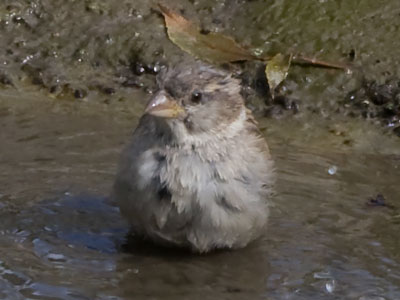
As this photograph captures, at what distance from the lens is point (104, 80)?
6270mm

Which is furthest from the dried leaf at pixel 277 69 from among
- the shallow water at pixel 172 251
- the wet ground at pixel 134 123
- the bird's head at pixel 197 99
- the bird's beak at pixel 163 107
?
the bird's beak at pixel 163 107

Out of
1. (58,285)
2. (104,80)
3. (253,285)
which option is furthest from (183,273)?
(104,80)

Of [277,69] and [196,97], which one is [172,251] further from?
[277,69]

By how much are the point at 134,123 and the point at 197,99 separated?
1584 mm

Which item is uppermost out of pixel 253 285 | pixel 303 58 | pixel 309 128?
pixel 303 58

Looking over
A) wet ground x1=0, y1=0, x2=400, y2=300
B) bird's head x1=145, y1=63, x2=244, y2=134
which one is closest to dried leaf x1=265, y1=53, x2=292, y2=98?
wet ground x1=0, y1=0, x2=400, y2=300

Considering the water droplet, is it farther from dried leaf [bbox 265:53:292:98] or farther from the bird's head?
dried leaf [bbox 265:53:292:98]

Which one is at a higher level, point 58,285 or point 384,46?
point 384,46

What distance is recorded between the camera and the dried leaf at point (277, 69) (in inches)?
239

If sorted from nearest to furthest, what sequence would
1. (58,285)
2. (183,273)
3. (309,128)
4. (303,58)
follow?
(58,285)
(183,273)
(309,128)
(303,58)

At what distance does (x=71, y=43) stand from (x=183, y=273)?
2841mm

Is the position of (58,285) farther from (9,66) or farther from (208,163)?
(9,66)

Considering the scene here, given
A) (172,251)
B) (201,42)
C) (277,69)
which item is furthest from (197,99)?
(201,42)

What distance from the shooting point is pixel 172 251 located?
4195 mm
